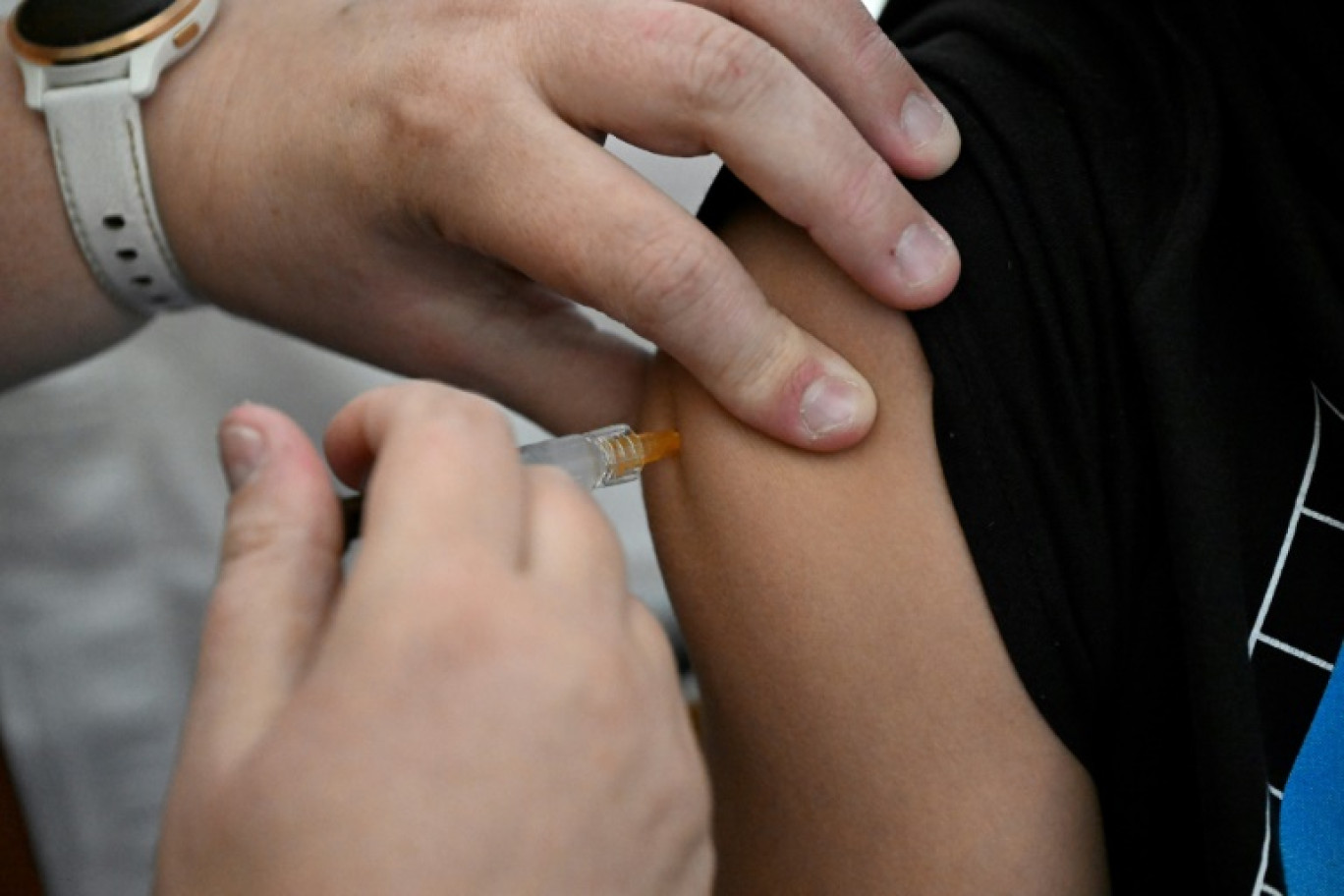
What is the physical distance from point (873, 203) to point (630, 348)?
9.9 inches

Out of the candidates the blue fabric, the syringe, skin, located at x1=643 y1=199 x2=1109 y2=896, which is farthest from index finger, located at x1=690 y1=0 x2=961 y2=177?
the blue fabric

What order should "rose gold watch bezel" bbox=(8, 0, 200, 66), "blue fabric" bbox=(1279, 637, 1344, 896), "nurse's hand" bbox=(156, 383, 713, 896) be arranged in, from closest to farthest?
"nurse's hand" bbox=(156, 383, 713, 896), "blue fabric" bbox=(1279, 637, 1344, 896), "rose gold watch bezel" bbox=(8, 0, 200, 66)

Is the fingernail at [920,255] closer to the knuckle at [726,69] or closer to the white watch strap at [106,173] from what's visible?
the knuckle at [726,69]

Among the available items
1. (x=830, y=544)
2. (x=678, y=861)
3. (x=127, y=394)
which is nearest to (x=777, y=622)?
(x=830, y=544)

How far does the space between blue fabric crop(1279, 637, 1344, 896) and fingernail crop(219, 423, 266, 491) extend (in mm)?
568

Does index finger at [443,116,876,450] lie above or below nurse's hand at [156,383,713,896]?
above

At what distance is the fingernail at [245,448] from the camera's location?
0.51m

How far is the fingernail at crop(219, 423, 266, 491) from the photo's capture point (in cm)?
51

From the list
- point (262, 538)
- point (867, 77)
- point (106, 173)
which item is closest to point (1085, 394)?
point (867, 77)

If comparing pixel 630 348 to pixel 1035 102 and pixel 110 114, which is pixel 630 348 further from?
pixel 110 114

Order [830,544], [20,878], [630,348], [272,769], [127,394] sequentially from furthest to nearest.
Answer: [127,394], [20,878], [630,348], [830,544], [272,769]

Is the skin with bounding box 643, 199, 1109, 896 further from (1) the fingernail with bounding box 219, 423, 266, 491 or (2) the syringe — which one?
(1) the fingernail with bounding box 219, 423, 266, 491

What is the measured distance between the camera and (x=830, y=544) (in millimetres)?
678

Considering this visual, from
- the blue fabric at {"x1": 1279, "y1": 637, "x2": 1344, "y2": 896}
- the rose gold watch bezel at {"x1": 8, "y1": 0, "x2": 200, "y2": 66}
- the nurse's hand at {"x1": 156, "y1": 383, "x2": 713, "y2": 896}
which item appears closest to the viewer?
the nurse's hand at {"x1": 156, "y1": 383, "x2": 713, "y2": 896}
